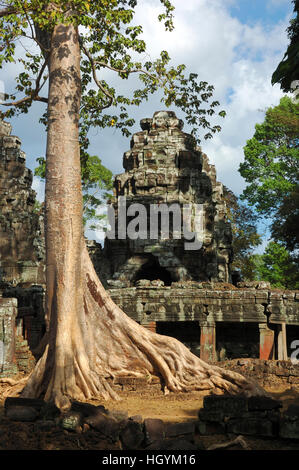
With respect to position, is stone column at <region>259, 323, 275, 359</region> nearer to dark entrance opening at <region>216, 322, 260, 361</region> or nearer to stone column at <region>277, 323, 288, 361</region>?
stone column at <region>277, 323, 288, 361</region>

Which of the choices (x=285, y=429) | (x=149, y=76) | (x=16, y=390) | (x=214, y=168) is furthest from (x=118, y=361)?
(x=214, y=168)

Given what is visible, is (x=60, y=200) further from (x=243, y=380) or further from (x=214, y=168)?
(x=214, y=168)

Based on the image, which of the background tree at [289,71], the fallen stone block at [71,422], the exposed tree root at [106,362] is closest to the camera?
the fallen stone block at [71,422]

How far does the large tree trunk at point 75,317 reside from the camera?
28.2ft

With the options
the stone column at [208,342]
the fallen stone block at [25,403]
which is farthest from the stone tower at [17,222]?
the fallen stone block at [25,403]

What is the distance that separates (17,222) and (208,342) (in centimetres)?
1092

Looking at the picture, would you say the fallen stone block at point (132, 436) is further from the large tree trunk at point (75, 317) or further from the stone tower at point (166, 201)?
the stone tower at point (166, 201)

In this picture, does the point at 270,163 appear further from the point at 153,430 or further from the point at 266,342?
the point at 153,430

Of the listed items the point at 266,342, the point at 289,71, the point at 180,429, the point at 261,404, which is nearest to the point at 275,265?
the point at 266,342

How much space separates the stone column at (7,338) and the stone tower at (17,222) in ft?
28.3

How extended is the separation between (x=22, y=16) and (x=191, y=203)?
10.9m

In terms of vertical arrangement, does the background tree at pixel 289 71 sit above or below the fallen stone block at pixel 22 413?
above

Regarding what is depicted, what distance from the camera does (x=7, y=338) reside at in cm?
1065
